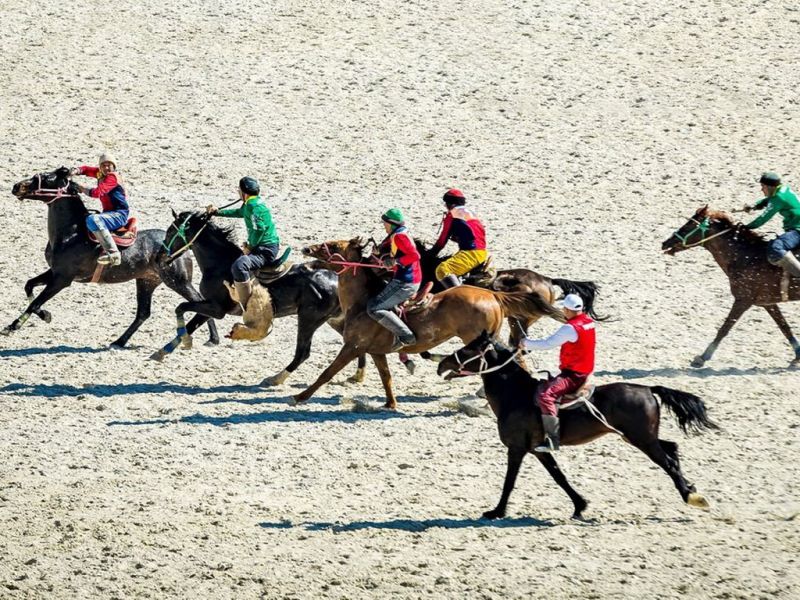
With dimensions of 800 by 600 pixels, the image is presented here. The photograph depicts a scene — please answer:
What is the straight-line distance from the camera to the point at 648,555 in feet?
36.4

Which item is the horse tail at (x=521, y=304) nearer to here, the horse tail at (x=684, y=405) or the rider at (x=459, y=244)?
the rider at (x=459, y=244)

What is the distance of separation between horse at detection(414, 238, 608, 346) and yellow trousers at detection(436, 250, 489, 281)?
0.31 feet

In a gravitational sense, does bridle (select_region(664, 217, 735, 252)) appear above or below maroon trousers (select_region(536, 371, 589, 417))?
above

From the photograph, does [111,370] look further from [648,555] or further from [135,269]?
[648,555]

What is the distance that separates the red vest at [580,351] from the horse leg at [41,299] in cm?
805

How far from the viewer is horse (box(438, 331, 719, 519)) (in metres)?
11.6

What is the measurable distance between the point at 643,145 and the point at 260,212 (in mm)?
10225

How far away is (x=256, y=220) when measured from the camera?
1587 cm

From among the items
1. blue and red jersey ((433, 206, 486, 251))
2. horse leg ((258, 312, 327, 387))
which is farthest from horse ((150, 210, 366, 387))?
blue and red jersey ((433, 206, 486, 251))

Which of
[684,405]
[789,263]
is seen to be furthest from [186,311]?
[789,263]

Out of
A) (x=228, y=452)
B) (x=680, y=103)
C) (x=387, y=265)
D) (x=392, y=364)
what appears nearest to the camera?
(x=228, y=452)

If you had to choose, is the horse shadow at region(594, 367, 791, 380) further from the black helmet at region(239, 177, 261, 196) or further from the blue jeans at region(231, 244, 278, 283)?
the black helmet at region(239, 177, 261, 196)

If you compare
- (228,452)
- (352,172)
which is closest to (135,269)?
(228,452)

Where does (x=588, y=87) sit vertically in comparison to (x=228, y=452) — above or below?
above
